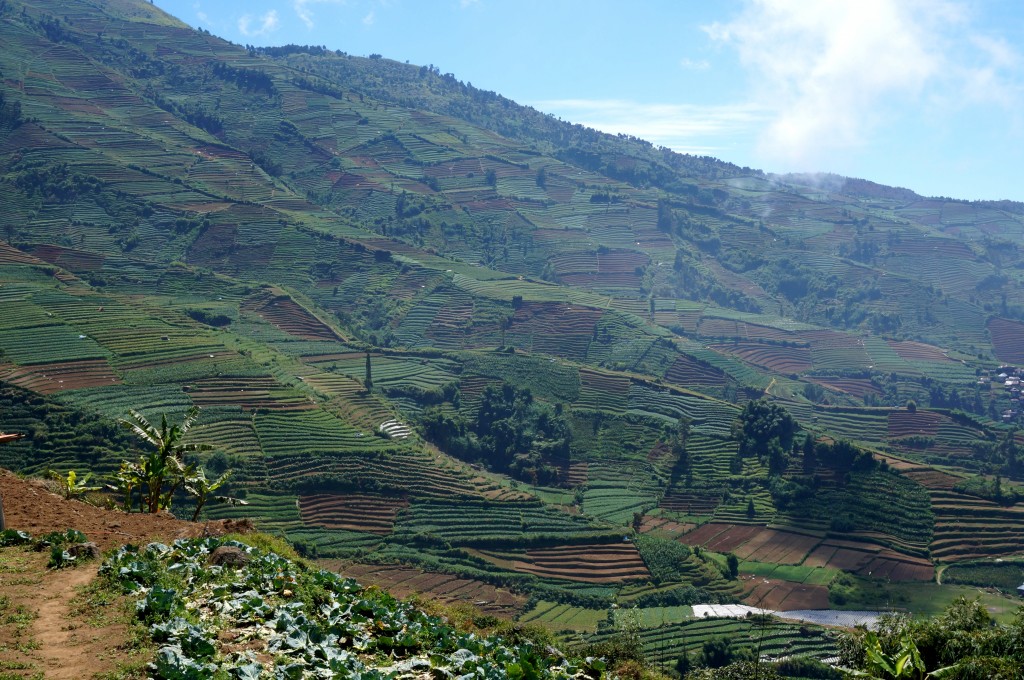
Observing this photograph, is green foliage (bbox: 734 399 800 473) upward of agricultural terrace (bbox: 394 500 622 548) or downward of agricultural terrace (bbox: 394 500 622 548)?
upward

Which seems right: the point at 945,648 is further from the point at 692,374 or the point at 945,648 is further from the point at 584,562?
the point at 692,374

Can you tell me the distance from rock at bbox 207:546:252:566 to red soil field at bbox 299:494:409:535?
42.8 metres

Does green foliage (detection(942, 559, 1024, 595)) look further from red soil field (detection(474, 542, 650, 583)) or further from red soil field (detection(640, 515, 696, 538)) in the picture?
red soil field (detection(474, 542, 650, 583))

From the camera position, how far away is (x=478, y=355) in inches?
4134

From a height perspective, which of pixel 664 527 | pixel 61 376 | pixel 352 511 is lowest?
pixel 664 527

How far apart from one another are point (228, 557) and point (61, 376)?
5968 centimetres

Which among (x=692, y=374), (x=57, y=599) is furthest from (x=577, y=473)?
(x=57, y=599)

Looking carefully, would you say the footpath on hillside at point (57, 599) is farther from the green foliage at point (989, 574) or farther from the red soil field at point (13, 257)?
the red soil field at point (13, 257)

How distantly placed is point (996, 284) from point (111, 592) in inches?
7976

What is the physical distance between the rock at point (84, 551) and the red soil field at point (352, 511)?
144ft

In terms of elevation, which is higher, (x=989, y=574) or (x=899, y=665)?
(x=899, y=665)

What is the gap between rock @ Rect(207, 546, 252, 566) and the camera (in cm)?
1772

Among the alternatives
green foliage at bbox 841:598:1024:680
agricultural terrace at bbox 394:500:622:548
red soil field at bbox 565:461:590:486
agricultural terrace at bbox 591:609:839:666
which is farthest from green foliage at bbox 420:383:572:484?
green foliage at bbox 841:598:1024:680

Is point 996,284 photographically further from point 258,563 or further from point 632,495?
point 258,563
